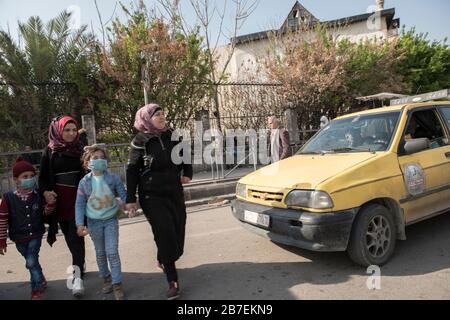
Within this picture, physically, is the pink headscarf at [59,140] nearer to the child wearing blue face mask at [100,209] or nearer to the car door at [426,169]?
the child wearing blue face mask at [100,209]

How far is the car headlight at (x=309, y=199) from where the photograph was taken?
3.27 metres

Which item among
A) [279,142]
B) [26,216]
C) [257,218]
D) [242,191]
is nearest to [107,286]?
[26,216]

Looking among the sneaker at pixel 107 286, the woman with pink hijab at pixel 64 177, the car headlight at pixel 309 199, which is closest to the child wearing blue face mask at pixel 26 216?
the woman with pink hijab at pixel 64 177

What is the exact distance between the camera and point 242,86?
12742mm

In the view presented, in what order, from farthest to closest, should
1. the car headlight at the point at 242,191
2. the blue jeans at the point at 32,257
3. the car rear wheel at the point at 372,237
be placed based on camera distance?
the car headlight at the point at 242,191, the blue jeans at the point at 32,257, the car rear wheel at the point at 372,237

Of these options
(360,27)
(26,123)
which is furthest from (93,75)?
(360,27)

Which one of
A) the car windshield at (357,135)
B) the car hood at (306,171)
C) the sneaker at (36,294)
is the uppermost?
the car windshield at (357,135)

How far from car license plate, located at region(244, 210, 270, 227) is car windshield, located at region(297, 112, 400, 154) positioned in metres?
1.26

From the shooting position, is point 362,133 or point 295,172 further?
point 362,133

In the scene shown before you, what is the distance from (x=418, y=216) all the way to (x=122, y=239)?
4.15 meters

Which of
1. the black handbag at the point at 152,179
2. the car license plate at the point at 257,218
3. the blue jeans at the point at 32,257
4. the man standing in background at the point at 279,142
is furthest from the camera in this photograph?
the man standing in background at the point at 279,142

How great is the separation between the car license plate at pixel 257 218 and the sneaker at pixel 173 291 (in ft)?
3.58

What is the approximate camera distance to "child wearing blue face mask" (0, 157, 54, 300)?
3441 mm

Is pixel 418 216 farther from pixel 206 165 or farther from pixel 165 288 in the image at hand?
pixel 206 165
